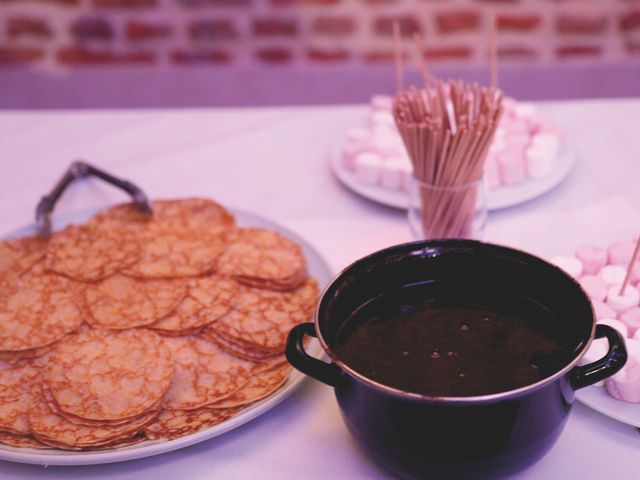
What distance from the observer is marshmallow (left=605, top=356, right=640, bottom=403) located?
2.31ft

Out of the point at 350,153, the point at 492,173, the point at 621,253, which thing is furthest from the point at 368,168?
the point at 621,253

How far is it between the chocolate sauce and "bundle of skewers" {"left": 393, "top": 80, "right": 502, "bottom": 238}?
19 centimetres

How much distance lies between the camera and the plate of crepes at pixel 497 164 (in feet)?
3.71

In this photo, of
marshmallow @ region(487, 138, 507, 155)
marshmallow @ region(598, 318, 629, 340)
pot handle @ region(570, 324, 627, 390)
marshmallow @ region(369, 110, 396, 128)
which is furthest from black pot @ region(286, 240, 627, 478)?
marshmallow @ region(369, 110, 396, 128)

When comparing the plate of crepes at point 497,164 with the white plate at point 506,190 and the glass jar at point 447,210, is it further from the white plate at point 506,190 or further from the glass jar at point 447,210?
the glass jar at point 447,210

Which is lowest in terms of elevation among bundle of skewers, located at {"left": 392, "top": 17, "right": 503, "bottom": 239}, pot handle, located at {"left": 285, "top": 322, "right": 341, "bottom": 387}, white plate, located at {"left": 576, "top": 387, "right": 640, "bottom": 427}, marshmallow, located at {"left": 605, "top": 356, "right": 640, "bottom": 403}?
white plate, located at {"left": 576, "top": 387, "right": 640, "bottom": 427}

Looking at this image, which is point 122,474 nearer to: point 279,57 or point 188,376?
point 188,376

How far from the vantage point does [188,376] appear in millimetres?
807

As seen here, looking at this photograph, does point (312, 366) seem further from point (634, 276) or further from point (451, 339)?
point (634, 276)

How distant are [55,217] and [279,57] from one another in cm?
171

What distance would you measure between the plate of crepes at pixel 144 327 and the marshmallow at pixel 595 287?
1.07 feet

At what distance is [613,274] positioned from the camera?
34.8 inches

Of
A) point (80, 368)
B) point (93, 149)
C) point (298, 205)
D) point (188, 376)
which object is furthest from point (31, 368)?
point (93, 149)

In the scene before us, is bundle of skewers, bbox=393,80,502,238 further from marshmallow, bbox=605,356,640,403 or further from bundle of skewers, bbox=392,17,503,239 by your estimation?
marshmallow, bbox=605,356,640,403
